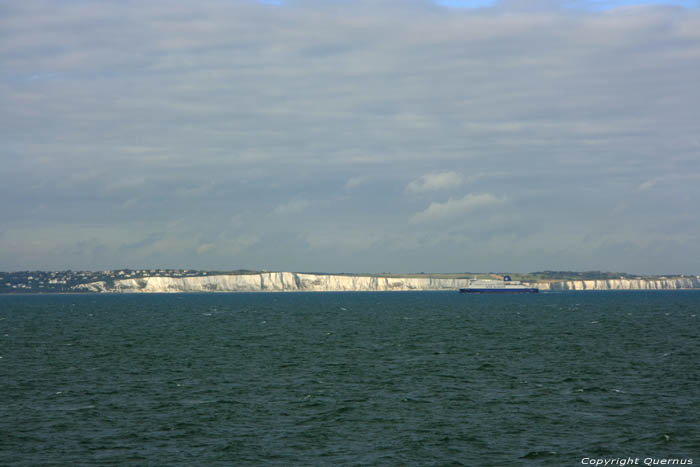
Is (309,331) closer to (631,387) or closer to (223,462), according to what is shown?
(631,387)

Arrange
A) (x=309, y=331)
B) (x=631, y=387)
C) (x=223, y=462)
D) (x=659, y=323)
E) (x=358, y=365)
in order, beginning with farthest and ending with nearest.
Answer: (x=659, y=323), (x=309, y=331), (x=358, y=365), (x=631, y=387), (x=223, y=462)

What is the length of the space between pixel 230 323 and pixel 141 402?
86468mm

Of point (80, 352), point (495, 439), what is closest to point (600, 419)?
point (495, 439)

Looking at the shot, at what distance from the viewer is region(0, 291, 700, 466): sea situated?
36.4 meters

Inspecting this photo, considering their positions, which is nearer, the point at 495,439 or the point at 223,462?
the point at 223,462

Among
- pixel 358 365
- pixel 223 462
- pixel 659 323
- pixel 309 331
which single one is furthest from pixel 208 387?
pixel 659 323

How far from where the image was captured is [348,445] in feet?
125

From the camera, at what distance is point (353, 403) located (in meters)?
48.9

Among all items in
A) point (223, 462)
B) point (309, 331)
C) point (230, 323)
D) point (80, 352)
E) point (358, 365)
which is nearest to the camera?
point (223, 462)

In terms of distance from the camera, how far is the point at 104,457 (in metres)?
35.5

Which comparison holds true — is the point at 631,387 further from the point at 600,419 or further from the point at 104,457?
the point at 104,457

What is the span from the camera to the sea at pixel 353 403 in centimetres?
3644

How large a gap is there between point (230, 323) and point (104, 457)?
101 m

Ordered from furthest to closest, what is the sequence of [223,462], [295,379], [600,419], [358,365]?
[358,365], [295,379], [600,419], [223,462]
